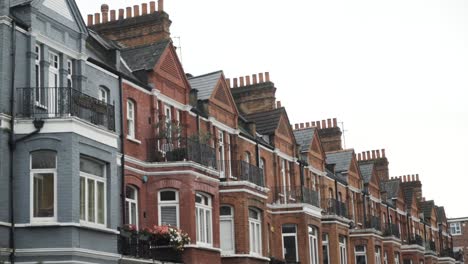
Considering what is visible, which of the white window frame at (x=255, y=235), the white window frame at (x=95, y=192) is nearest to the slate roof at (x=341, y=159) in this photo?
the white window frame at (x=255, y=235)

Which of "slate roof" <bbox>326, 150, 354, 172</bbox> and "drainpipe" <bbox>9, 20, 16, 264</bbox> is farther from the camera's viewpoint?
"slate roof" <bbox>326, 150, 354, 172</bbox>

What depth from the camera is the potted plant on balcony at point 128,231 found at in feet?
90.6

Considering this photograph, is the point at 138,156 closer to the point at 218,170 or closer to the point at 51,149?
the point at 218,170

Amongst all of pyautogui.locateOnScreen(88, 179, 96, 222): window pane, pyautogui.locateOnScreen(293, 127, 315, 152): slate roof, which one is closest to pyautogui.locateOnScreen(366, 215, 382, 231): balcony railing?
pyautogui.locateOnScreen(293, 127, 315, 152): slate roof

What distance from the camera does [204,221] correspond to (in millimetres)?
32594

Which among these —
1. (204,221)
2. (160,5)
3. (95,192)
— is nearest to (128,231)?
(95,192)

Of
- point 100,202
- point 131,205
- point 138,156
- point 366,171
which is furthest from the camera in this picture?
point 366,171

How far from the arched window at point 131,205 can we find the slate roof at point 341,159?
28.0m

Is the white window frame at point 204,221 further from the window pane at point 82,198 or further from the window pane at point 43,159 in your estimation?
the window pane at point 43,159

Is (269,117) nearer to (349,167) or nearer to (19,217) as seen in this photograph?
(349,167)

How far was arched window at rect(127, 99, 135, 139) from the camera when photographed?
30948mm

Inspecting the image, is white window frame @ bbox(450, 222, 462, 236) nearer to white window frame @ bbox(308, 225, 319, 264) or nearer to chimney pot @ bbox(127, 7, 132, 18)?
white window frame @ bbox(308, 225, 319, 264)

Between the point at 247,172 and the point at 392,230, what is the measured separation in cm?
2815

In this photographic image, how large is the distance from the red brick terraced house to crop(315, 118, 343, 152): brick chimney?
156 inches
